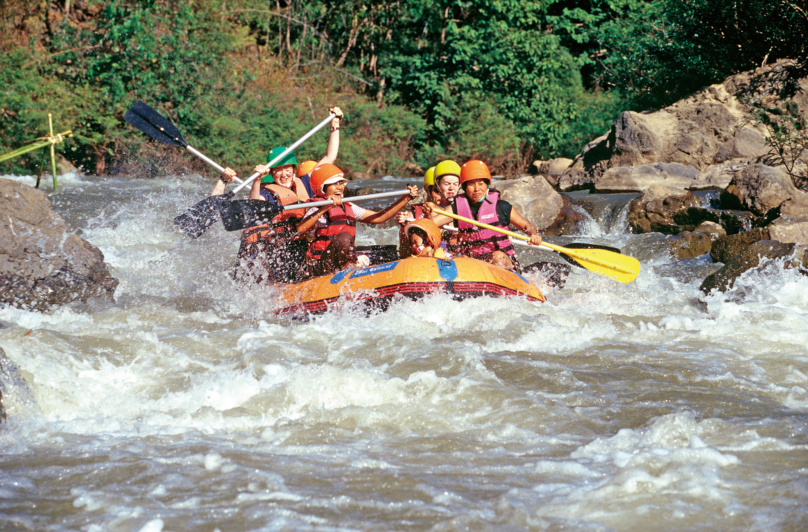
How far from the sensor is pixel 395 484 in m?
2.84

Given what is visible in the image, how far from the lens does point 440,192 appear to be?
604 centimetres

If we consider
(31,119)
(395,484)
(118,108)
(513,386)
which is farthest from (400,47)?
(395,484)

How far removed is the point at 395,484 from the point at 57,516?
1.18 metres

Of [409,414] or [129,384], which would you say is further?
[129,384]

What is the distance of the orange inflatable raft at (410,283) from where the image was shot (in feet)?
17.1

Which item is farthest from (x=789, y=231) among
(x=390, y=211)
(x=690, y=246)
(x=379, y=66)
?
(x=379, y=66)

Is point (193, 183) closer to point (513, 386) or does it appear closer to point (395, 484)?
point (513, 386)

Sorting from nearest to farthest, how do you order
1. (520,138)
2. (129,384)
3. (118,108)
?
1. (129,384)
2. (118,108)
3. (520,138)

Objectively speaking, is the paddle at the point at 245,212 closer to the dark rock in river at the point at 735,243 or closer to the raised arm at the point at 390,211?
the raised arm at the point at 390,211

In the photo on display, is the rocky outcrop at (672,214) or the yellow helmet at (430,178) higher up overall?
the yellow helmet at (430,178)

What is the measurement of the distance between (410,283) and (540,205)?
16.7 feet

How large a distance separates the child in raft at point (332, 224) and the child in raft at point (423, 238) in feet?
1.16

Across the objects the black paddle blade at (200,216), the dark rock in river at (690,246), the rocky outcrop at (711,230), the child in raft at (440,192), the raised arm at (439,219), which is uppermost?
the child in raft at (440,192)

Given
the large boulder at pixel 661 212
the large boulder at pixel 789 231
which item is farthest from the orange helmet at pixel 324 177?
the large boulder at pixel 661 212
